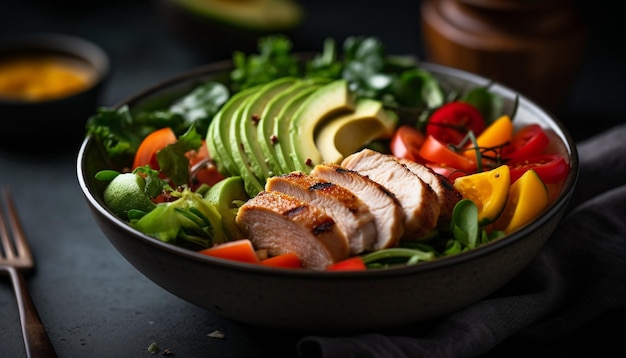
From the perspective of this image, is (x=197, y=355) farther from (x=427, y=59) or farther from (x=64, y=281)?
(x=427, y=59)

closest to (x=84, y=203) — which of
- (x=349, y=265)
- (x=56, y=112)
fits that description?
(x=56, y=112)

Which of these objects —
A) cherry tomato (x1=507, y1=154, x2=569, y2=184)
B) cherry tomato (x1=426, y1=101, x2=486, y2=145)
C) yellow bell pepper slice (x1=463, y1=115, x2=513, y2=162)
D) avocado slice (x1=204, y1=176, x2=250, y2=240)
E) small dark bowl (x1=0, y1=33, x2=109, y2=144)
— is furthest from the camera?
small dark bowl (x1=0, y1=33, x2=109, y2=144)

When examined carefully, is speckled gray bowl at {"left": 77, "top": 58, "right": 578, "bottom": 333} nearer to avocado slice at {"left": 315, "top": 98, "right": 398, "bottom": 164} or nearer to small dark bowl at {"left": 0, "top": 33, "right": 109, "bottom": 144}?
avocado slice at {"left": 315, "top": 98, "right": 398, "bottom": 164}

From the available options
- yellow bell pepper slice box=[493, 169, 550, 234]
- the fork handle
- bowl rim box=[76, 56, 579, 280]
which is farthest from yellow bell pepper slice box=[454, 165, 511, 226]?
the fork handle

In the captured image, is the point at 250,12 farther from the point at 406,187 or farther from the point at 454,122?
the point at 406,187

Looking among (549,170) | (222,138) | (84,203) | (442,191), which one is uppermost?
(222,138)

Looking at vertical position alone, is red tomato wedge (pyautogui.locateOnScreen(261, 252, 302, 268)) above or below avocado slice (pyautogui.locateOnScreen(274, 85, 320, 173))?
below
